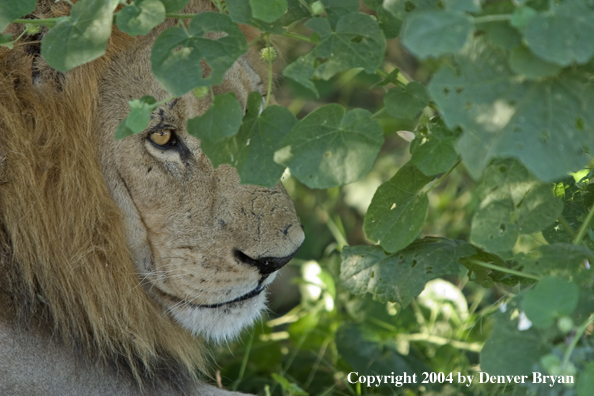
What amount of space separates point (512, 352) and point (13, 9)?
4.57 feet

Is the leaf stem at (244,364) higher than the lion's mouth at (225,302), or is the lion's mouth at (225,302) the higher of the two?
the lion's mouth at (225,302)

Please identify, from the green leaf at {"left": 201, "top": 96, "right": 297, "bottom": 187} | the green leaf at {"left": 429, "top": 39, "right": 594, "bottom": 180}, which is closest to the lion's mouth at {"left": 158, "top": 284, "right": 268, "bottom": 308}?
the green leaf at {"left": 201, "top": 96, "right": 297, "bottom": 187}

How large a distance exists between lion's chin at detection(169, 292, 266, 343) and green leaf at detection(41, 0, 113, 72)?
95 cm

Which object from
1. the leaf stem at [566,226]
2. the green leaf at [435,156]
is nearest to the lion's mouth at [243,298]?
the green leaf at [435,156]

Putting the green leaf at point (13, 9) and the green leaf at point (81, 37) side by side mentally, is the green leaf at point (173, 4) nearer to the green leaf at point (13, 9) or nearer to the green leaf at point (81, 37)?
the green leaf at point (81, 37)

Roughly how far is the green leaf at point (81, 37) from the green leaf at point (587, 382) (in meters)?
1.22

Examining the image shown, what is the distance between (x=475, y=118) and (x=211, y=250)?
3.29ft

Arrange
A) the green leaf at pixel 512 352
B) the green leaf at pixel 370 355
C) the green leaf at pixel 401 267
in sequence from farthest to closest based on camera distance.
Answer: the green leaf at pixel 370 355 → the green leaf at pixel 401 267 → the green leaf at pixel 512 352

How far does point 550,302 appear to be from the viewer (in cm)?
136

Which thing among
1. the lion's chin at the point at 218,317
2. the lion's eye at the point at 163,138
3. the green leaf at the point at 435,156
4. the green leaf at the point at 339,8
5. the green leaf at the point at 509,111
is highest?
the green leaf at the point at 339,8

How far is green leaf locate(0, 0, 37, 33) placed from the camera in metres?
1.57

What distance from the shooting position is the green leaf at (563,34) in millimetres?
1181

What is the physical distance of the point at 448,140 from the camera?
5.49ft

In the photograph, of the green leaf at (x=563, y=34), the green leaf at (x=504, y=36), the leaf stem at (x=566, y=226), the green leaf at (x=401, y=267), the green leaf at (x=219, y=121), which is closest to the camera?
the green leaf at (x=563, y=34)
